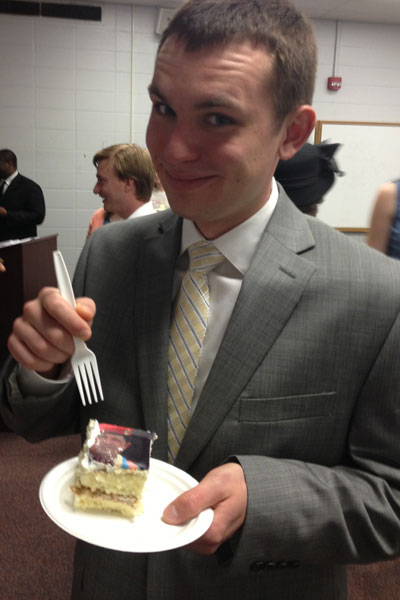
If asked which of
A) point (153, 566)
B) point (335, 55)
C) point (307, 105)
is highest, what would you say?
point (335, 55)

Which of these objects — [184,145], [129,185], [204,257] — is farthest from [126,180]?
[184,145]

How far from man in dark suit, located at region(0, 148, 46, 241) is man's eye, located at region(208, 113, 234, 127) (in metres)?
4.60

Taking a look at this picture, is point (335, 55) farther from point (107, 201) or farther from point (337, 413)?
point (337, 413)

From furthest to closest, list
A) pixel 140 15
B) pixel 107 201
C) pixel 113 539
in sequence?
1. pixel 140 15
2. pixel 107 201
3. pixel 113 539

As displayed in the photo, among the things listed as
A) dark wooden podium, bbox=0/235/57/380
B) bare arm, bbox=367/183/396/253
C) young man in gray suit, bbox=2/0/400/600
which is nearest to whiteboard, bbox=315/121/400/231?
dark wooden podium, bbox=0/235/57/380

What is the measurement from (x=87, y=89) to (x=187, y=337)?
17.5ft

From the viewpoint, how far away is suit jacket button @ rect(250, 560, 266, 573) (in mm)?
890

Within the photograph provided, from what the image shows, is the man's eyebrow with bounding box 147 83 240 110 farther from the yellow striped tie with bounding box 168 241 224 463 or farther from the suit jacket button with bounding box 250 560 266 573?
the suit jacket button with bounding box 250 560 266 573

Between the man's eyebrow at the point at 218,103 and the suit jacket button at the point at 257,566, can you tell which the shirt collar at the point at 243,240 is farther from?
the suit jacket button at the point at 257,566

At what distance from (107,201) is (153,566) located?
2826mm

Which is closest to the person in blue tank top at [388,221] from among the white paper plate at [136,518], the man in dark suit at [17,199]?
the white paper plate at [136,518]

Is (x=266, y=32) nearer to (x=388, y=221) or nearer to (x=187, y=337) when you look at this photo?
(x=187, y=337)

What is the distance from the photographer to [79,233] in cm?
594

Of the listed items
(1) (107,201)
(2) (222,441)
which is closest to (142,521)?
(2) (222,441)
